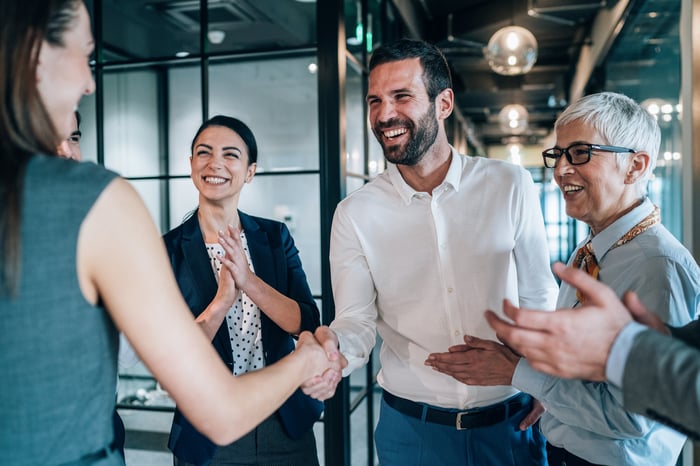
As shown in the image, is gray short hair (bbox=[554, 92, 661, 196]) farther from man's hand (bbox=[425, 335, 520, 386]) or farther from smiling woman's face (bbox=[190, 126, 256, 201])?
smiling woman's face (bbox=[190, 126, 256, 201])

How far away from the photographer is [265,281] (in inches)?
83.9

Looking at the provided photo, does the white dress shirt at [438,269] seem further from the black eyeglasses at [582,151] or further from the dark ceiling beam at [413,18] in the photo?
the dark ceiling beam at [413,18]

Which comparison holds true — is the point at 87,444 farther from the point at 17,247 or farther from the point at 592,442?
the point at 592,442

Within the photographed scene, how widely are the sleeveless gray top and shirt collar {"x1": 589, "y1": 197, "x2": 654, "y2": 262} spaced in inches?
50.9

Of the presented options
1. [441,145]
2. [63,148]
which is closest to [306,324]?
[441,145]

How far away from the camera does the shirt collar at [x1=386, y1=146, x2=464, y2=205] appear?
1.91 meters

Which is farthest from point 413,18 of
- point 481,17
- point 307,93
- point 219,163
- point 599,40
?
point 219,163

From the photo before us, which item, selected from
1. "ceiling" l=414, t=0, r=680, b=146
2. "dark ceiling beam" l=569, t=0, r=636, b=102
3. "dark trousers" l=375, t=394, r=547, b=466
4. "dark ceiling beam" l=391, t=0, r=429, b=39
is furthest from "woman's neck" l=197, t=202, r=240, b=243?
"dark ceiling beam" l=569, t=0, r=636, b=102

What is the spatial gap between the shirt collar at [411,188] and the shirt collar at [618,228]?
498mm

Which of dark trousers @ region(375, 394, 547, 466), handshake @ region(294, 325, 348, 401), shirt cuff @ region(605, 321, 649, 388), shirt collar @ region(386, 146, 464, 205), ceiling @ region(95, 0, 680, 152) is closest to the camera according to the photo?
shirt cuff @ region(605, 321, 649, 388)

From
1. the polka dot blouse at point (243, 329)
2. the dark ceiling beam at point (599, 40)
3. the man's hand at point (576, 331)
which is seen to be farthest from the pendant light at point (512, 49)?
the man's hand at point (576, 331)

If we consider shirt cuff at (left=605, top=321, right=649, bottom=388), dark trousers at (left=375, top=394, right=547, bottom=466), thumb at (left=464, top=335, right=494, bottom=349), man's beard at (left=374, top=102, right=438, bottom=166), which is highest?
man's beard at (left=374, top=102, right=438, bottom=166)

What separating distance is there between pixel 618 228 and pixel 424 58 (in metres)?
0.86

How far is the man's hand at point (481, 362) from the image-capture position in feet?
5.22
